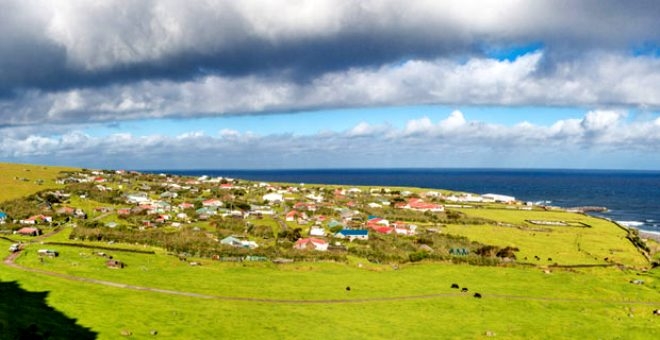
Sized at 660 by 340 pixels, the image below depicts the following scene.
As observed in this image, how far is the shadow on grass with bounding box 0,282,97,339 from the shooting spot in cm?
3950

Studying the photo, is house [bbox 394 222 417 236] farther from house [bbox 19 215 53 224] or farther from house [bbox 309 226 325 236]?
house [bbox 19 215 53 224]

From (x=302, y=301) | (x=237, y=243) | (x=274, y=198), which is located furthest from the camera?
(x=274, y=198)

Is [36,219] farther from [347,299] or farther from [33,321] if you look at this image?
[347,299]

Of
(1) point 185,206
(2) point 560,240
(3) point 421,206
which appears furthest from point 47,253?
(3) point 421,206

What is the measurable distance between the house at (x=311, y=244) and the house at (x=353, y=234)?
395 inches

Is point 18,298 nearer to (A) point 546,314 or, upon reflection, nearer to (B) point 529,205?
(A) point 546,314

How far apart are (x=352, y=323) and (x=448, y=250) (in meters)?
46.3

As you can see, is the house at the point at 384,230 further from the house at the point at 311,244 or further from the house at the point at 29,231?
the house at the point at 29,231

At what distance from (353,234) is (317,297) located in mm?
41324

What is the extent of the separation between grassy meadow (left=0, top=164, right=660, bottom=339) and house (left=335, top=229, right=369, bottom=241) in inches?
698

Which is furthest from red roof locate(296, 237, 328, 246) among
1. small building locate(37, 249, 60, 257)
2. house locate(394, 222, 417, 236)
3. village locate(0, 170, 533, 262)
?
small building locate(37, 249, 60, 257)

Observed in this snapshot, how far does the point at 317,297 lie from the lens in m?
62.8

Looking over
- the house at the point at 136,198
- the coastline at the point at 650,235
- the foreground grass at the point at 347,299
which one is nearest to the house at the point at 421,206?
the coastline at the point at 650,235

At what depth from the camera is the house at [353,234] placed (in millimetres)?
101981
